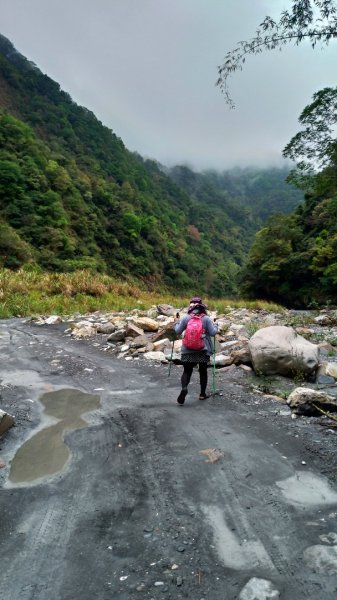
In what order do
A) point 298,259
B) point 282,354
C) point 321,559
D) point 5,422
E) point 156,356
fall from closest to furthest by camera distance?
1. point 321,559
2. point 5,422
3. point 282,354
4. point 156,356
5. point 298,259

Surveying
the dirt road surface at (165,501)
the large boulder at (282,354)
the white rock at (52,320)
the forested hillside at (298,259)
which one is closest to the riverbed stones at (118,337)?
the white rock at (52,320)

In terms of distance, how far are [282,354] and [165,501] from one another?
13.1ft

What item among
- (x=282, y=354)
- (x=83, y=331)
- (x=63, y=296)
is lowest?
(x=83, y=331)

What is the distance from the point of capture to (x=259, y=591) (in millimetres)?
2244

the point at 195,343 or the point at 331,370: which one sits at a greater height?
the point at 195,343

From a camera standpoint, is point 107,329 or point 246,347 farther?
point 107,329

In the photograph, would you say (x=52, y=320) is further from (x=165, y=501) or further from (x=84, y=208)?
(x=84, y=208)

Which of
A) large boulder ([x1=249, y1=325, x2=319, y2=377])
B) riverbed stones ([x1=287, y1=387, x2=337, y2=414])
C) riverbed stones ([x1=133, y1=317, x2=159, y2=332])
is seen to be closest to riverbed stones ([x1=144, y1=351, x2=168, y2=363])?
large boulder ([x1=249, y1=325, x2=319, y2=377])

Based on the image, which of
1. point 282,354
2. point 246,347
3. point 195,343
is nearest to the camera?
point 195,343

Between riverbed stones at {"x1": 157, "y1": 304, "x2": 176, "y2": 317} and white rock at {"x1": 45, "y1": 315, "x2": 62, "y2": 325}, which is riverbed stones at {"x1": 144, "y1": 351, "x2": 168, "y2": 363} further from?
riverbed stones at {"x1": 157, "y1": 304, "x2": 176, "y2": 317}

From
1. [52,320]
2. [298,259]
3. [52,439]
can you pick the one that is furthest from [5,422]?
[298,259]

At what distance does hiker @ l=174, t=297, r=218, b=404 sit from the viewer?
5621 millimetres

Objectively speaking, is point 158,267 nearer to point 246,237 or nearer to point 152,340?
point 152,340

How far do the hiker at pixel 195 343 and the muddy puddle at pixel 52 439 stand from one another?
1.40 meters
